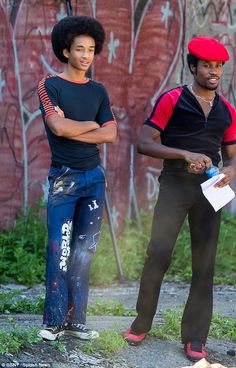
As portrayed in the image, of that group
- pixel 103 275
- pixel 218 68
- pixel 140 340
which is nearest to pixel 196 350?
pixel 140 340

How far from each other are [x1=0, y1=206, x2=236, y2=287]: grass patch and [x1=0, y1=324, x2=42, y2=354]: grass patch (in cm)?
277

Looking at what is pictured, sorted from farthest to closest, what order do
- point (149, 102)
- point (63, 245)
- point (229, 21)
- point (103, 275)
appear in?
1. point (229, 21)
2. point (149, 102)
3. point (103, 275)
4. point (63, 245)

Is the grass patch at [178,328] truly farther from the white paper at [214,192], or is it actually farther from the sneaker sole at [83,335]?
the white paper at [214,192]

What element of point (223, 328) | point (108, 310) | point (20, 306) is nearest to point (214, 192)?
point (223, 328)

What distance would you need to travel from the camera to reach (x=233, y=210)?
10.9 metres

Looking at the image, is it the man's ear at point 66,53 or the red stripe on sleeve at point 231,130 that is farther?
the red stripe on sleeve at point 231,130

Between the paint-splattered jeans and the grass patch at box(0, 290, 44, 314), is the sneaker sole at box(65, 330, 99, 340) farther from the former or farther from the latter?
the grass patch at box(0, 290, 44, 314)

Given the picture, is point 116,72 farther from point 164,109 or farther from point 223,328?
point 164,109

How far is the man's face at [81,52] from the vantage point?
606 centimetres

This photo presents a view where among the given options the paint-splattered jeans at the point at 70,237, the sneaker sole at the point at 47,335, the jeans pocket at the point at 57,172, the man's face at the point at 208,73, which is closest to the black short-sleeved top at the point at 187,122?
the man's face at the point at 208,73

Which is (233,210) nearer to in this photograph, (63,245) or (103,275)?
(103,275)

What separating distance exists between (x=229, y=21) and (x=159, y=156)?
504 cm

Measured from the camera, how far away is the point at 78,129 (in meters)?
→ 5.95

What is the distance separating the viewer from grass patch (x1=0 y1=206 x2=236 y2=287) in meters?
8.93
